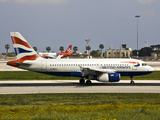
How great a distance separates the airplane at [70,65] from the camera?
3152 cm

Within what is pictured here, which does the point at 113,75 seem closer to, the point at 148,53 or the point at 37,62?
the point at 37,62

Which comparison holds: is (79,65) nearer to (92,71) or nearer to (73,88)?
(92,71)

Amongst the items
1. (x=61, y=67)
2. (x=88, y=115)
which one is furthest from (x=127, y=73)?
(x=88, y=115)

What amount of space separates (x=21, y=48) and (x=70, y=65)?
7197 mm

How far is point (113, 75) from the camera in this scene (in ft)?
98.1

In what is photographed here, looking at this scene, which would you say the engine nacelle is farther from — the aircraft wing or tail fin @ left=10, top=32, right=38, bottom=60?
tail fin @ left=10, top=32, right=38, bottom=60

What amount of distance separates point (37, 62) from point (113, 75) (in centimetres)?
1045

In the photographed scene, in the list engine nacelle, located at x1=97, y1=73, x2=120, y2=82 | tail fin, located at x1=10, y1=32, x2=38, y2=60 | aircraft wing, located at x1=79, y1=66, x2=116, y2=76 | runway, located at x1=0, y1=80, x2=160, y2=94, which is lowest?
runway, located at x1=0, y1=80, x2=160, y2=94

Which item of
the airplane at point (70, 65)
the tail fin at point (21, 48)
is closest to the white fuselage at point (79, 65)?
the airplane at point (70, 65)

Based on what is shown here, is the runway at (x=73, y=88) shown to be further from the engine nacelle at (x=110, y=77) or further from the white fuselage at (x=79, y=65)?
the white fuselage at (x=79, y=65)

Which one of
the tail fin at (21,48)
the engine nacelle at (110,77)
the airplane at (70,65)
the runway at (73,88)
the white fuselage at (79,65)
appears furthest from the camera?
the tail fin at (21,48)

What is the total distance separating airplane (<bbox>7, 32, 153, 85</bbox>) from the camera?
31.5 m

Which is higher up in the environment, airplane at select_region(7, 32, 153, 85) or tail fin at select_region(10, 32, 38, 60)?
tail fin at select_region(10, 32, 38, 60)

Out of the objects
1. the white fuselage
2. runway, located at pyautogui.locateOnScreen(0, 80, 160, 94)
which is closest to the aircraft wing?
the white fuselage
